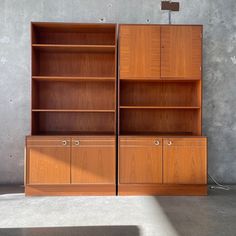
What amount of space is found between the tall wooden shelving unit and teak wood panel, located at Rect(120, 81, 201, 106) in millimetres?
226

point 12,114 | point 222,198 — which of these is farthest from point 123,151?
point 12,114

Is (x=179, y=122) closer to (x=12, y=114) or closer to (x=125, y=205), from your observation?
(x=125, y=205)

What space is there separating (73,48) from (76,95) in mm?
695

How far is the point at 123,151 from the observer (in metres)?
3.76

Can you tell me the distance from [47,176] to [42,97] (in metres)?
1.21

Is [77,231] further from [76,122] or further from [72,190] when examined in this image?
[76,122]

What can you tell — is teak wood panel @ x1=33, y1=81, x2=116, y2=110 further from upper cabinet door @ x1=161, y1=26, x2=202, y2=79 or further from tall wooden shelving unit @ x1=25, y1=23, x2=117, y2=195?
upper cabinet door @ x1=161, y1=26, x2=202, y2=79

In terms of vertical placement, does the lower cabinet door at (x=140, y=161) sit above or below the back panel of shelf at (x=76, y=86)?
below

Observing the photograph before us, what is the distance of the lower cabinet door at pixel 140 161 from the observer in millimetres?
3748

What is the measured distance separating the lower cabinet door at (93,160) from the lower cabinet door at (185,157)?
72 cm

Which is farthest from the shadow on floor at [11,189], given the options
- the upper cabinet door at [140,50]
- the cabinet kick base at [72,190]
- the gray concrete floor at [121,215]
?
the upper cabinet door at [140,50]

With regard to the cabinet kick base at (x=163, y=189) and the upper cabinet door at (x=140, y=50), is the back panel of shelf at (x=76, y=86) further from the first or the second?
the cabinet kick base at (x=163, y=189)

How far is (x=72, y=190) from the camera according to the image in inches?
148

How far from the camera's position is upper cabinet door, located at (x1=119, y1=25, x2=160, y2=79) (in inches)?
150
